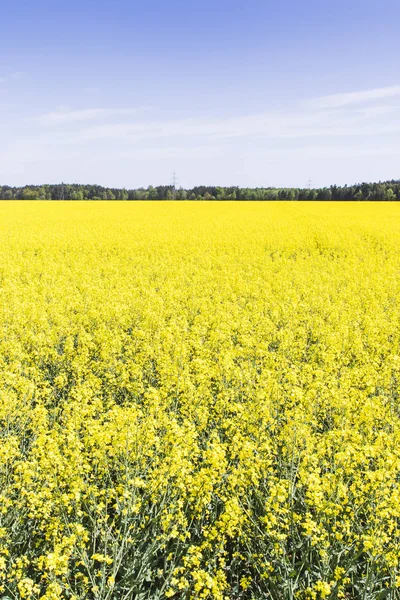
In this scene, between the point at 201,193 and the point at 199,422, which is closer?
the point at 199,422

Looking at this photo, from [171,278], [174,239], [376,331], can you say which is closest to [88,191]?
[174,239]

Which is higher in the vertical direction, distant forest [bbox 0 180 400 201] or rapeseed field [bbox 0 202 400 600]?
distant forest [bbox 0 180 400 201]

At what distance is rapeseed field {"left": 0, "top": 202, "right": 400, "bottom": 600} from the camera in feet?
12.1

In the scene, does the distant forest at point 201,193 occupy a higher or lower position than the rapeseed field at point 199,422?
higher

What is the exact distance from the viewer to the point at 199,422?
17.8ft

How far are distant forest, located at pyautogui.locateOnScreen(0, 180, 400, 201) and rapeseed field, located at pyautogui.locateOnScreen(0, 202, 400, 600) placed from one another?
70.6m

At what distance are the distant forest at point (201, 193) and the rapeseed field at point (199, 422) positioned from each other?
2781 inches

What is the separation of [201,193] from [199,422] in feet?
345

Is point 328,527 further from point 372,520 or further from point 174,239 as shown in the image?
point 174,239

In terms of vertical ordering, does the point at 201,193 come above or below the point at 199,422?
above

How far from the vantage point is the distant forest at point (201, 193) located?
84.2 meters

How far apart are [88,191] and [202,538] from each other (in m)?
112

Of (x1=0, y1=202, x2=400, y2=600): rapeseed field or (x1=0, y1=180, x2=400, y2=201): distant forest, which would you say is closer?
(x1=0, y1=202, x2=400, y2=600): rapeseed field

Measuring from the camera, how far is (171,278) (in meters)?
14.8
